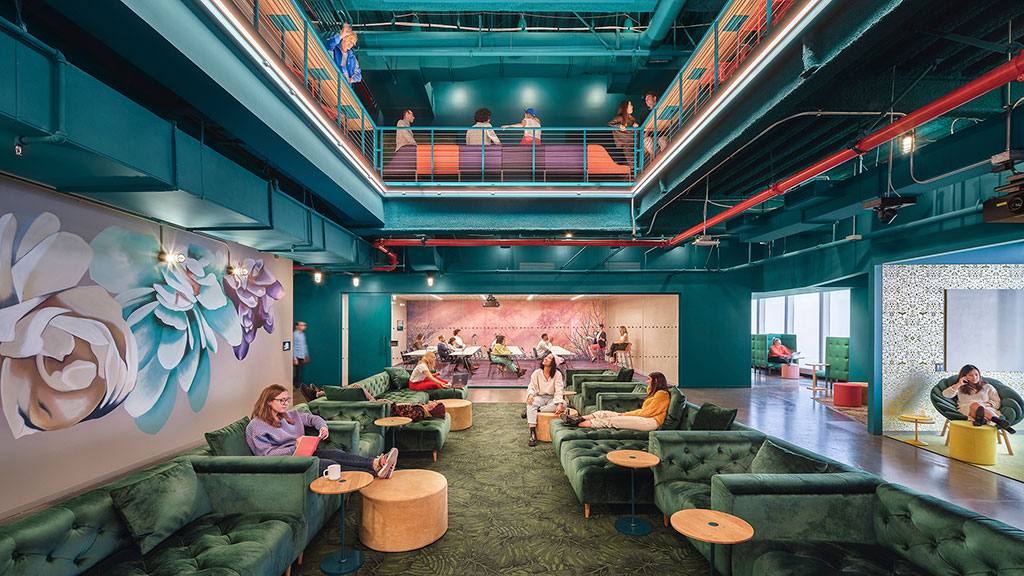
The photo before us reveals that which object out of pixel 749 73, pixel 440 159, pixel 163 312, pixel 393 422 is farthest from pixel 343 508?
pixel 440 159

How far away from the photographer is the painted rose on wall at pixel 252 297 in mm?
7082

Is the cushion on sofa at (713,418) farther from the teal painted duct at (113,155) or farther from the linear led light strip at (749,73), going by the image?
the teal painted duct at (113,155)

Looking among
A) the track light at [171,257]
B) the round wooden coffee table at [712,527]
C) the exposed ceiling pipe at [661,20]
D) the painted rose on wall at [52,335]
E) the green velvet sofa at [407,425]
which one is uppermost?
the exposed ceiling pipe at [661,20]

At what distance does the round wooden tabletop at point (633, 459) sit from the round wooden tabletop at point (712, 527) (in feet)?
2.83

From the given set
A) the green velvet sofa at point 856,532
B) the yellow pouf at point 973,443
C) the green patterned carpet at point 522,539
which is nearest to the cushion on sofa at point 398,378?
the green patterned carpet at point 522,539

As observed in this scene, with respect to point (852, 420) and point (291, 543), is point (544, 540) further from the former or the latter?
point (852, 420)

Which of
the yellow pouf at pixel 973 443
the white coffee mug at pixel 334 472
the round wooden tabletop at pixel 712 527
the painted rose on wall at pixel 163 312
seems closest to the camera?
the round wooden tabletop at pixel 712 527

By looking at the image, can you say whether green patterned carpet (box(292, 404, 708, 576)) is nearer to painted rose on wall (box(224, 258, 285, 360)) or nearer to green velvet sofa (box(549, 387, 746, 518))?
green velvet sofa (box(549, 387, 746, 518))

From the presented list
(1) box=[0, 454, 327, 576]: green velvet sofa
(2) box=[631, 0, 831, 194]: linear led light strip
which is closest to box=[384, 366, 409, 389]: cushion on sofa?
(1) box=[0, 454, 327, 576]: green velvet sofa

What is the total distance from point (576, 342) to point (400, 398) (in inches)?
270

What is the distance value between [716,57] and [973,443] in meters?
5.97

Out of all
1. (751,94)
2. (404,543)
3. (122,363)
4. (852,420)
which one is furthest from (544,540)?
(852,420)

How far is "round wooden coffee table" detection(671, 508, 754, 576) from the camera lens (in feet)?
Answer: 8.48

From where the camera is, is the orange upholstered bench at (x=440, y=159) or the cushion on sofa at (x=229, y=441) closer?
the cushion on sofa at (x=229, y=441)
